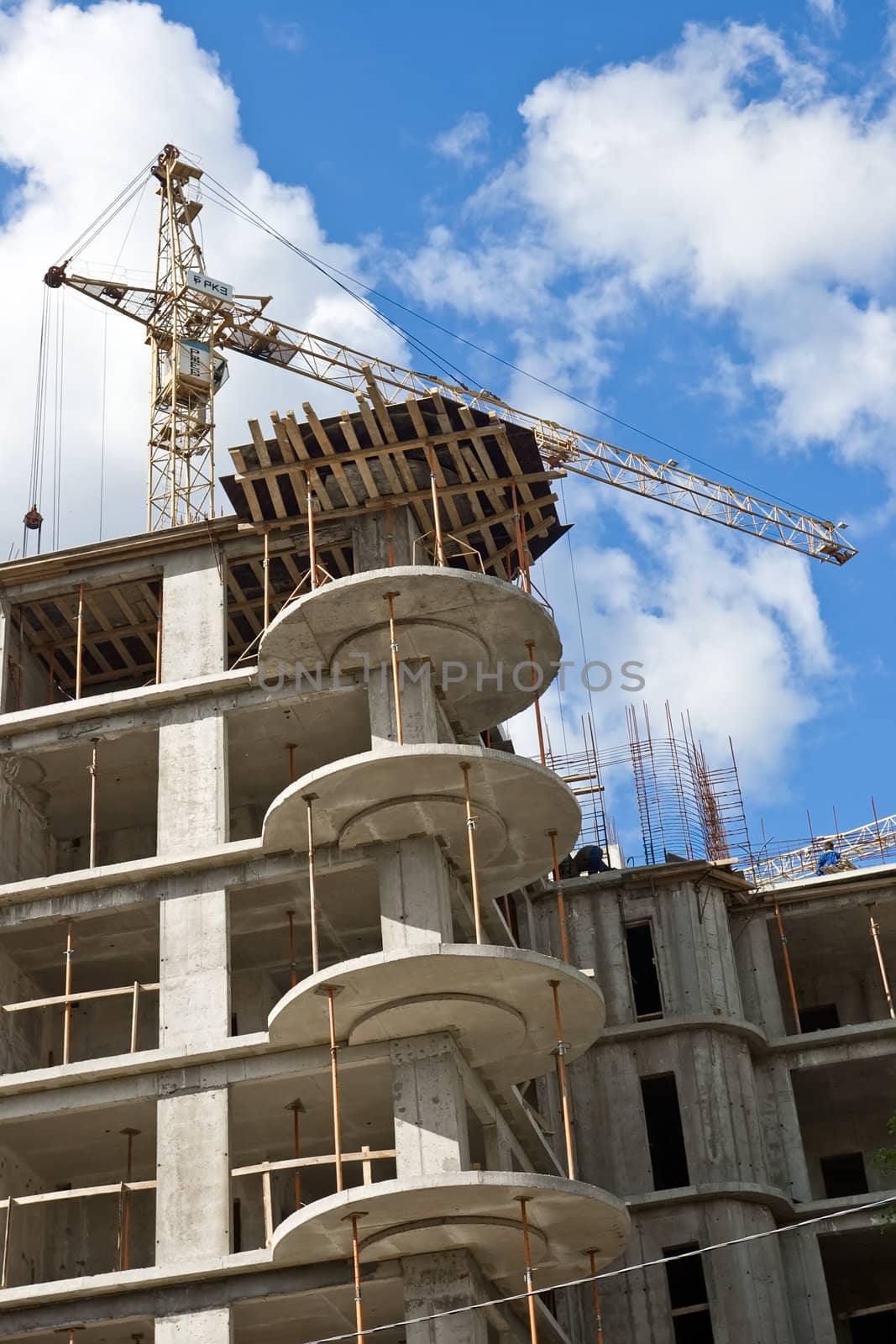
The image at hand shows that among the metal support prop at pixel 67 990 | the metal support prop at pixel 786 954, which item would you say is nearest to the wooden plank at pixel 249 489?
the metal support prop at pixel 67 990

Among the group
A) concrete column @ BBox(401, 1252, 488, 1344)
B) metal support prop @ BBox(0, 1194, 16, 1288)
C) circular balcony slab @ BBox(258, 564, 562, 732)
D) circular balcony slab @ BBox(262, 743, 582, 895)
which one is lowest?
concrete column @ BBox(401, 1252, 488, 1344)

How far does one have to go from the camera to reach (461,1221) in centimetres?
2506

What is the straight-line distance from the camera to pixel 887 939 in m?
41.2

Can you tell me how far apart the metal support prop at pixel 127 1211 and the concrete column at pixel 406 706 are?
23.6 feet

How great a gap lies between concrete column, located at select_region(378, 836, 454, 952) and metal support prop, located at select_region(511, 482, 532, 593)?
5276mm

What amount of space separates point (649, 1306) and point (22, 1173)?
1155cm

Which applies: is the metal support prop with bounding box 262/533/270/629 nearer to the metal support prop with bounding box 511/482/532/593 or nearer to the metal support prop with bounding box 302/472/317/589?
the metal support prop with bounding box 302/472/317/589

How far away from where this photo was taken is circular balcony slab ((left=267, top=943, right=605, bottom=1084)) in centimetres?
2525

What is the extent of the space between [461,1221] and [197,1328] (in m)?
4.00

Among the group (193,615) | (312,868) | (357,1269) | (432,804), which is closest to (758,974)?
(432,804)

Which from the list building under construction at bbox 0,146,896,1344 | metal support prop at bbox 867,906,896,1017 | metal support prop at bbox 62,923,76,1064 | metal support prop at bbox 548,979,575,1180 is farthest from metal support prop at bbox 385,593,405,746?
metal support prop at bbox 867,906,896,1017

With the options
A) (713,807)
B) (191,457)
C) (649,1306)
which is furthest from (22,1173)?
(191,457)

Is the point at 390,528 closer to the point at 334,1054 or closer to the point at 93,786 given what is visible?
the point at 93,786

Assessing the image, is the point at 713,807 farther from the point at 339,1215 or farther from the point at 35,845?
the point at 339,1215
